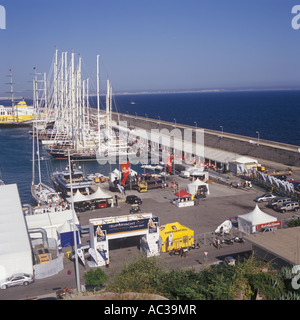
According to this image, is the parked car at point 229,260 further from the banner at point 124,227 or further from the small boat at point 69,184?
the small boat at point 69,184

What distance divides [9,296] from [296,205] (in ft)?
45.8

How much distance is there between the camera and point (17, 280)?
1195 cm

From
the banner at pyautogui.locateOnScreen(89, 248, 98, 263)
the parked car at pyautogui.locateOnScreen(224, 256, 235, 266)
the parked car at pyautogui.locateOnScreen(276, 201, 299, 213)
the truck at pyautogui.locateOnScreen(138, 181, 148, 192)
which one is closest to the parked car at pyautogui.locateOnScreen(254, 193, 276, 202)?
the parked car at pyautogui.locateOnScreen(276, 201, 299, 213)

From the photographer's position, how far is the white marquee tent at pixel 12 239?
12.1 meters

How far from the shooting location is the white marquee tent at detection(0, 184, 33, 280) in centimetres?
1215

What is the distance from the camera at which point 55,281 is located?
39.8 feet

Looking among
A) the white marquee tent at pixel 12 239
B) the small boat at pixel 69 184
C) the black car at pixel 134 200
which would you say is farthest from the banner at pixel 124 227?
the small boat at pixel 69 184

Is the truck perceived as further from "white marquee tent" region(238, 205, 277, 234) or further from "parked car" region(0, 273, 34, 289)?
"parked car" region(0, 273, 34, 289)

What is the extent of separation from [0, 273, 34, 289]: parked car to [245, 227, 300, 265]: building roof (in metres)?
7.22

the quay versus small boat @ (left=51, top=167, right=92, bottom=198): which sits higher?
small boat @ (left=51, top=167, right=92, bottom=198)

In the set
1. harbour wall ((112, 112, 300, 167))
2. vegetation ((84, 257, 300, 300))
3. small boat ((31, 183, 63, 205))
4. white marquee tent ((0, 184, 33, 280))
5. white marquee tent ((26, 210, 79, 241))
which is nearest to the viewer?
vegetation ((84, 257, 300, 300))

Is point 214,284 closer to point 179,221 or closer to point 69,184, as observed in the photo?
point 179,221
